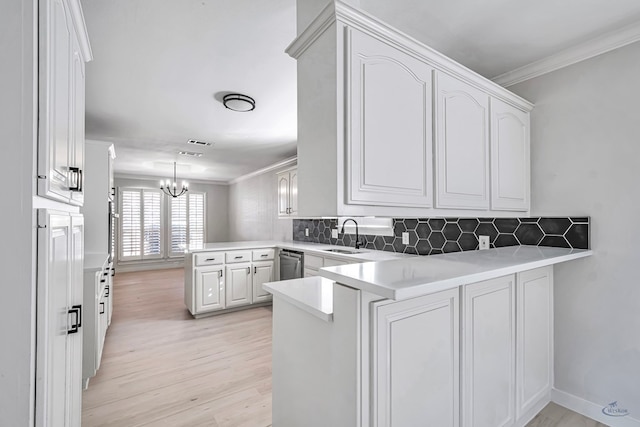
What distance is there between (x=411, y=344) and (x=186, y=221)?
7.52 meters

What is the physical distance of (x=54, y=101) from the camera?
0.86 meters

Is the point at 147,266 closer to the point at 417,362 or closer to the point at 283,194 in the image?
the point at 283,194

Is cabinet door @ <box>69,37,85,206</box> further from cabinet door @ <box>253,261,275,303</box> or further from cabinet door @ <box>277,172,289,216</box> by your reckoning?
cabinet door @ <box>277,172,289,216</box>

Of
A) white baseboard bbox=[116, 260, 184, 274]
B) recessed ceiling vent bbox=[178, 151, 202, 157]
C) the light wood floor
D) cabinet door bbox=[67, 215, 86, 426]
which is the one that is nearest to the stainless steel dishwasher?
the light wood floor

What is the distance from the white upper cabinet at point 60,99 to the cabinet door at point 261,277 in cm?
296

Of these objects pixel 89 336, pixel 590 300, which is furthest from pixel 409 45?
pixel 89 336

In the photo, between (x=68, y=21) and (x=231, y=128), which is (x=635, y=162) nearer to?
(x=68, y=21)

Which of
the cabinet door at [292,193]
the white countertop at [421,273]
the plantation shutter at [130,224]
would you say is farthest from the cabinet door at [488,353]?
the plantation shutter at [130,224]

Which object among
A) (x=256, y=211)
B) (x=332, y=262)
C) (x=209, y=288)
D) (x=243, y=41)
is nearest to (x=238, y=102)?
(x=243, y=41)

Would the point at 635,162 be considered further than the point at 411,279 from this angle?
Yes

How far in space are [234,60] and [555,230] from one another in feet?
8.40

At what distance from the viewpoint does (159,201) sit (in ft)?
23.9

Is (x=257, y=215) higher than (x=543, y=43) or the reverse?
the reverse

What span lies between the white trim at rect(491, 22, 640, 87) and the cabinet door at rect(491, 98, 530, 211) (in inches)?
12.4
